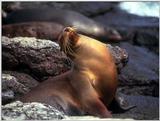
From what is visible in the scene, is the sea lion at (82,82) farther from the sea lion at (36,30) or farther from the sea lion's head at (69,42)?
the sea lion at (36,30)

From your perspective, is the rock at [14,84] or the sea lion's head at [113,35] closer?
the rock at [14,84]

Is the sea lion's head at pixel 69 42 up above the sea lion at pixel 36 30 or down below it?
above

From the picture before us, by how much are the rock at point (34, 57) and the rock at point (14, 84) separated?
111 mm

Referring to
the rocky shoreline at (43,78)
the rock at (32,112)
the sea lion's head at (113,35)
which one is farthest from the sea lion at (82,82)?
the sea lion's head at (113,35)

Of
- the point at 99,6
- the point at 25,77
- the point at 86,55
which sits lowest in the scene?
the point at 99,6

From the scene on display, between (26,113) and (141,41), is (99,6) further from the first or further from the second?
(26,113)

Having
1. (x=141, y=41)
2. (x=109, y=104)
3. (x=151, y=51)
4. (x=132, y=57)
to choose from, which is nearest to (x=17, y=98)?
(x=109, y=104)

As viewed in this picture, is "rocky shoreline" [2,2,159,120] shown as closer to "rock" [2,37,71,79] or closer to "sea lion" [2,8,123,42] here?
"rock" [2,37,71,79]

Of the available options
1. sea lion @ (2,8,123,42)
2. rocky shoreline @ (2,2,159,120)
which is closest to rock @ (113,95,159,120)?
rocky shoreline @ (2,2,159,120)

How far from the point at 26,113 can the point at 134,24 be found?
210 inches

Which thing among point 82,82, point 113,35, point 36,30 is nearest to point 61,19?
point 113,35

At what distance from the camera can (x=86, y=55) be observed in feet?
17.6

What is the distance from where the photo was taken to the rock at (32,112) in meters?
4.85

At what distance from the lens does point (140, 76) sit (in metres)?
6.75
